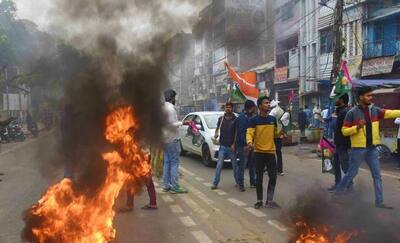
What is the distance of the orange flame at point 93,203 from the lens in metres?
4.48

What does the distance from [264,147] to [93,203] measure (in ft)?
10.8

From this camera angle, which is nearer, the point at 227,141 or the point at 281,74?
the point at 227,141

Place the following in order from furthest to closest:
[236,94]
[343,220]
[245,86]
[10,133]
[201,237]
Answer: [10,133]
[236,94]
[245,86]
[201,237]
[343,220]

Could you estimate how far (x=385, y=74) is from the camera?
19688mm

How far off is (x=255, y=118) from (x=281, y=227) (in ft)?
6.86

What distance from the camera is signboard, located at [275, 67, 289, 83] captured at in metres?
A: 28.4

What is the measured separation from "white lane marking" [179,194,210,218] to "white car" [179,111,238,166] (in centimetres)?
387

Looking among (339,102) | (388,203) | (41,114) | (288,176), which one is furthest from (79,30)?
(288,176)

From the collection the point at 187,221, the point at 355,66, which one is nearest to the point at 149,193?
the point at 187,221

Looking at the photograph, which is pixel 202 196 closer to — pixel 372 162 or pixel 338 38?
pixel 372 162

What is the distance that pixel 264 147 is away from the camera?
7.18 metres

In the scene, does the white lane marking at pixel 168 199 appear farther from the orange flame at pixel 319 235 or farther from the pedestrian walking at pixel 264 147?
the orange flame at pixel 319 235

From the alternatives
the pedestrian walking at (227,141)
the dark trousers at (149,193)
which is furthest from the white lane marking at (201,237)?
the pedestrian walking at (227,141)

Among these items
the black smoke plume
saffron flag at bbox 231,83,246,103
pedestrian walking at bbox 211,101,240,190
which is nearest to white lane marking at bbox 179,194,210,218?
pedestrian walking at bbox 211,101,240,190
